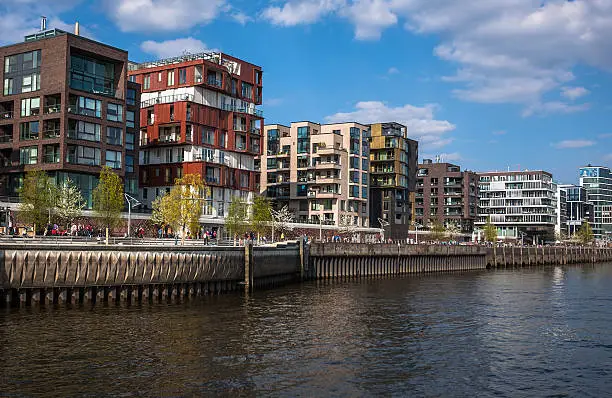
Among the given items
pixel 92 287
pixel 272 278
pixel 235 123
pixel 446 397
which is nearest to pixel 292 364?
pixel 446 397

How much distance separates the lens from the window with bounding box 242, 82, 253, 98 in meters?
120

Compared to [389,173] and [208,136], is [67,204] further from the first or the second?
[389,173]

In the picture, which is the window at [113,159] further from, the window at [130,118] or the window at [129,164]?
the window at [130,118]

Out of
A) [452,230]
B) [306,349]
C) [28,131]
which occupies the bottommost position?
[306,349]

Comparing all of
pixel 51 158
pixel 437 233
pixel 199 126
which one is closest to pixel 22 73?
pixel 51 158

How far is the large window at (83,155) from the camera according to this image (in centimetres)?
8818

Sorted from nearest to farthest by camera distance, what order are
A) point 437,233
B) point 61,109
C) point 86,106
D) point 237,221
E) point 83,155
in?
point 61,109, point 83,155, point 86,106, point 237,221, point 437,233

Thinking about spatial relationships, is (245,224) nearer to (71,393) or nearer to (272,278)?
(272,278)

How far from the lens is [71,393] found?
26250 mm

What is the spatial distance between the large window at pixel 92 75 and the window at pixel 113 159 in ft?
28.1

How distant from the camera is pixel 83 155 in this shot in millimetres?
89438

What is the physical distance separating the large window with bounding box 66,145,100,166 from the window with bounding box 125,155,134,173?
43.4 ft

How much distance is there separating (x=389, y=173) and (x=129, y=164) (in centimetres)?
7868

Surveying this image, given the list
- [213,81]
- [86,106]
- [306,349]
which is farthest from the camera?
[213,81]
